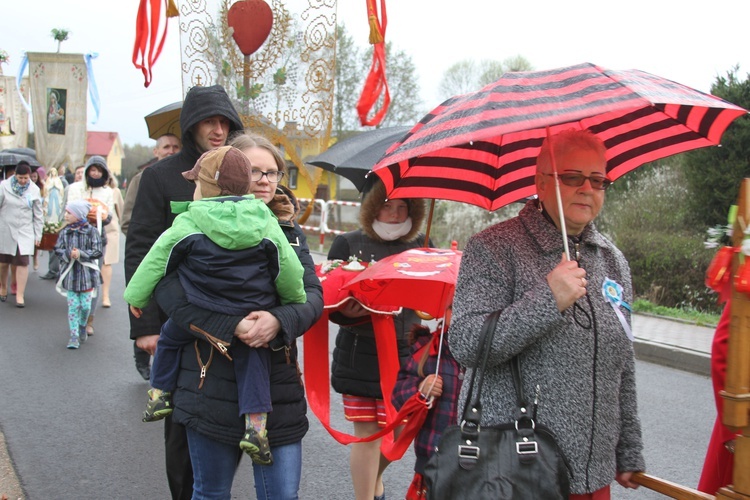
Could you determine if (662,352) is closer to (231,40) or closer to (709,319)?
(709,319)

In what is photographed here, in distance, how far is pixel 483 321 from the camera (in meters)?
2.12

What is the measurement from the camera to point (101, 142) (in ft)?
290

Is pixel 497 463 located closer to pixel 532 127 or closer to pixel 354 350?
pixel 532 127

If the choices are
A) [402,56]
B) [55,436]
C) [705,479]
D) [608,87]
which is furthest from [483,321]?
[402,56]

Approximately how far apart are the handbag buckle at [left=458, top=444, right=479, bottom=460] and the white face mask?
184 cm

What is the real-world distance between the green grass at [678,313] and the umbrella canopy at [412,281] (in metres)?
7.87

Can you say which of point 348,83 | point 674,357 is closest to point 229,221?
point 674,357

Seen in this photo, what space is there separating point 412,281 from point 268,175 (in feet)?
2.78

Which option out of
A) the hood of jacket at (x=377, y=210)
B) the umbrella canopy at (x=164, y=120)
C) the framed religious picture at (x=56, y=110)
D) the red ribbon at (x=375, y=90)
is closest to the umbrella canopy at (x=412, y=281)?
the hood of jacket at (x=377, y=210)

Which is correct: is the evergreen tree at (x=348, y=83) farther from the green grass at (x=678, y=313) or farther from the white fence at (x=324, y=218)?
the green grass at (x=678, y=313)

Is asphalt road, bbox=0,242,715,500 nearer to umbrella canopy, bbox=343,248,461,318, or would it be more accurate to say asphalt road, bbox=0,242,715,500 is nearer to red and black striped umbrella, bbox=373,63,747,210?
umbrella canopy, bbox=343,248,461,318

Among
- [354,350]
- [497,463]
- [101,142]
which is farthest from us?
[101,142]

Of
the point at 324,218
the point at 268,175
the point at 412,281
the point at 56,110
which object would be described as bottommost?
the point at 324,218

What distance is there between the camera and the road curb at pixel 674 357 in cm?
772
